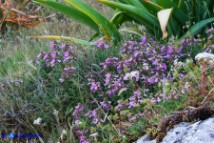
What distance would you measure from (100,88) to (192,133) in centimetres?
126

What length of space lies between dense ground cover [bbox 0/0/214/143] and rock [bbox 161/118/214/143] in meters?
0.30

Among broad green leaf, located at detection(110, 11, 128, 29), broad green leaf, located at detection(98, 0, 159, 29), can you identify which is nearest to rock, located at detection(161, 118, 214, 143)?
broad green leaf, located at detection(98, 0, 159, 29)

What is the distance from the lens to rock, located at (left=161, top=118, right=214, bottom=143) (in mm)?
2244

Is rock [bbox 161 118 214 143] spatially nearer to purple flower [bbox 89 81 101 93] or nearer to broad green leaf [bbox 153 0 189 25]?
purple flower [bbox 89 81 101 93]

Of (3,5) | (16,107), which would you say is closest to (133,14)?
(16,107)

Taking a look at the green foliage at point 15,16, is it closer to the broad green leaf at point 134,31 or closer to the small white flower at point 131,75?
the broad green leaf at point 134,31

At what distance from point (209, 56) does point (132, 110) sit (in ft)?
2.05

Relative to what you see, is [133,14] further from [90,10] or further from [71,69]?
[71,69]

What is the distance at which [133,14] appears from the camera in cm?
445

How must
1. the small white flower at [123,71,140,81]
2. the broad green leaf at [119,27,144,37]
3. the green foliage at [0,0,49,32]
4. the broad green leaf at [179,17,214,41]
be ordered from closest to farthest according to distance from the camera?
the small white flower at [123,71,140,81], the broad green leaf at [179,17,214,41], the broad green leaf at [119,27,144,37], the green foliage at [0,0,49,32]

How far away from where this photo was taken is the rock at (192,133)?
7.36 feet

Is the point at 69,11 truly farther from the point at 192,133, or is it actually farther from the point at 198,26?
the point at 192,133

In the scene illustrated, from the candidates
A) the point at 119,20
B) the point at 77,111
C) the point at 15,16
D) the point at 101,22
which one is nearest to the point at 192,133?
the point at 77,111

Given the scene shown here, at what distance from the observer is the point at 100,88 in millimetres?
3492
